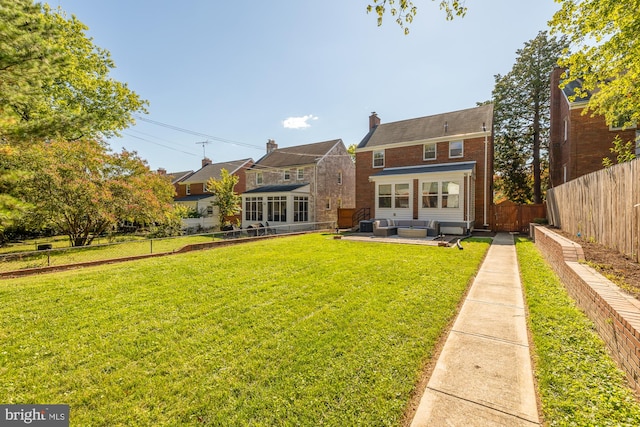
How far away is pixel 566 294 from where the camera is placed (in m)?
5.11

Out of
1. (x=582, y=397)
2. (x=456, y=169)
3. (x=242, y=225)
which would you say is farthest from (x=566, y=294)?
(x=242, y=225)

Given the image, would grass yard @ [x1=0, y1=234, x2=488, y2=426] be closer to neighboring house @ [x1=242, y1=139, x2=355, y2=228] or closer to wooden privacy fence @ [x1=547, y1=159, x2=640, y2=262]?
wooden privacy fence @ [x1=547, y1=159, x2=640, y2=262]

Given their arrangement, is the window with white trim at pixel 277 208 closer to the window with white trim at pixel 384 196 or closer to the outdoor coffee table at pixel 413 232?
the window with white trim at pixel 384 196

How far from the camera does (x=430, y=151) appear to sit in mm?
19516

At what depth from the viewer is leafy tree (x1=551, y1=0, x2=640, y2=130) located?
7.13 m

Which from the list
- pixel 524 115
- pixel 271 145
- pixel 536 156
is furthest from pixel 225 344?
pixel 524 115

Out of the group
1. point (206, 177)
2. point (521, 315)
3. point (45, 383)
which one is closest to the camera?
point (45, 383)

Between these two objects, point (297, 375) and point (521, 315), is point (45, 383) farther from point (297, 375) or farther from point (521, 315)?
point (521, 315)

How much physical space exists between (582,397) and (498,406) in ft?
2.65

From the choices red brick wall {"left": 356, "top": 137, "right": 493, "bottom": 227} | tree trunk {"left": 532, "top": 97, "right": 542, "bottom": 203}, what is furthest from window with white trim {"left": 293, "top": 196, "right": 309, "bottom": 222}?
tree trunk {"left": 532, "top": 97, "right": 542, "bottom": 203}

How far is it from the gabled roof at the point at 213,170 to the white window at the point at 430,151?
2044cm

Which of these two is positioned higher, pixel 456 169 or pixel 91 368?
pixel 456 169

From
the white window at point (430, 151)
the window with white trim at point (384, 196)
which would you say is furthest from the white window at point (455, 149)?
the window with white trim at point (384, 196)

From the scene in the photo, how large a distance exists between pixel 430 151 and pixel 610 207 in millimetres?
14231
